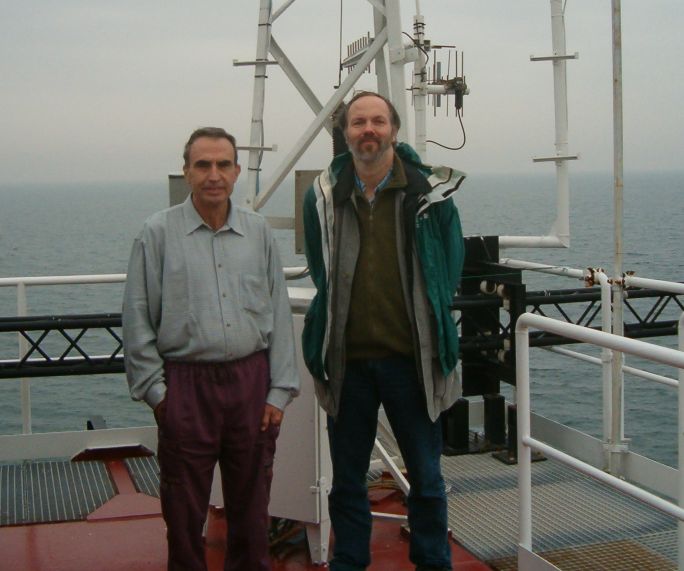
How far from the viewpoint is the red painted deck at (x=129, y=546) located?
4527mm

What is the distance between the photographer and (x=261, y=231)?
11.8 ft

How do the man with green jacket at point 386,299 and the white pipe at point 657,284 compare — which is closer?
the man with green jacket at point 386,299

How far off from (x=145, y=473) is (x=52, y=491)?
60 cm

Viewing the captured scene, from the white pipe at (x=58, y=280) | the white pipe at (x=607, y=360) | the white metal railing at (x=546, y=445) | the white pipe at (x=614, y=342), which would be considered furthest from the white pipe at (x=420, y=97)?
the white pipe at (x=614, y=342)

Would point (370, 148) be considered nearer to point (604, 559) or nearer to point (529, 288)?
point (604, 559)

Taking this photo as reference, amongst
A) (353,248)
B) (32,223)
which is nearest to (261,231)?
(353,248)

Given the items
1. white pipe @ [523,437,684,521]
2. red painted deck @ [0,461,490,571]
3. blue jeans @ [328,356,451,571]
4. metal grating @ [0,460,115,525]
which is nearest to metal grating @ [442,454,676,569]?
red painted deck @ [0,461,490,571]

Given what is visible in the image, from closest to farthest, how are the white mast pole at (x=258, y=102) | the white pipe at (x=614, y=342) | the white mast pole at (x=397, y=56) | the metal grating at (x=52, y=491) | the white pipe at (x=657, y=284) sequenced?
the white pipe at (x=614, y=342) < the metal grating at (x=52, y=491) < the white mast pole at (x=397, y=56) < the white pipe at (x=657, y=284) < the white mast pole at (x=258, y=102)

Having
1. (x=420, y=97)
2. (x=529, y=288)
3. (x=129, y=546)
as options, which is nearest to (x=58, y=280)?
(x=129, y=546)

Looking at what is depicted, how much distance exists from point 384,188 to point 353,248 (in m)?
0.23

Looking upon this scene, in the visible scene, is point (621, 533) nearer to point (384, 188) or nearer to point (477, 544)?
point (477, 544)

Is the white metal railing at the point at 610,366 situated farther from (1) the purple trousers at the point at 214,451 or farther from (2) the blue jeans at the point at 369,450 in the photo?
(1) the purple trousers at the point at 214,451

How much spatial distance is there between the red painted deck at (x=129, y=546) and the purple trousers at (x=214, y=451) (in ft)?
2.85

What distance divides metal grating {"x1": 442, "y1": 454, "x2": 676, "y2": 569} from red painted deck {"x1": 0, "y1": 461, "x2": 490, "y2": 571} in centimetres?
32
